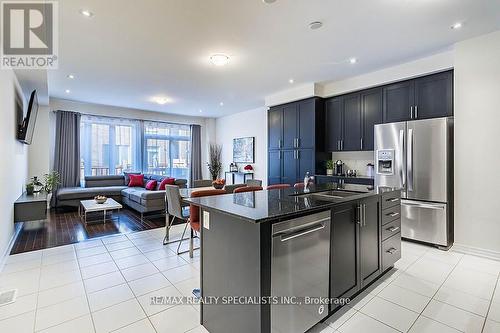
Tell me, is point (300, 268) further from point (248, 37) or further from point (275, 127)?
point (275, 127)

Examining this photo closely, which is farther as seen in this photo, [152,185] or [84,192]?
[152,185]

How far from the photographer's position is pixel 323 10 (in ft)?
8.41

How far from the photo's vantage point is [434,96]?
12.3 ft

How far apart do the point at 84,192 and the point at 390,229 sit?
648 centimetres

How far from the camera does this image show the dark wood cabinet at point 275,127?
593 centimetres

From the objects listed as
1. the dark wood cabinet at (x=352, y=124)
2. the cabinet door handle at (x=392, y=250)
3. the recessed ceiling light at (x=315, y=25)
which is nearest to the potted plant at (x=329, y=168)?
the dark wood cabinet at (x=352, y=124)

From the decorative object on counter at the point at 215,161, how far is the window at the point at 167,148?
2.74 ft

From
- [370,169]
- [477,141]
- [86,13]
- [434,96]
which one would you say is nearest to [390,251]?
[477,141]

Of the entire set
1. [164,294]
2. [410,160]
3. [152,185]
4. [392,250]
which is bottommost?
[164,294]

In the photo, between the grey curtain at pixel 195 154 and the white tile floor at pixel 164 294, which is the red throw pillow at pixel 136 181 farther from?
the white tile floor at pixel 164 294

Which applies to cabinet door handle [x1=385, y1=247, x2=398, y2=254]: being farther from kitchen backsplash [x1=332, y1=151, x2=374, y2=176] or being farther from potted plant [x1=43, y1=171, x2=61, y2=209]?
potted plant [x1=43, y1=171, x2=61, y2=209]

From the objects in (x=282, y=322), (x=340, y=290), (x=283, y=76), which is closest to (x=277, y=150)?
(x=283, y=76)

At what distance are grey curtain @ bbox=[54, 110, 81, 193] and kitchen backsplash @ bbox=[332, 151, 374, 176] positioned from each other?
6.80m

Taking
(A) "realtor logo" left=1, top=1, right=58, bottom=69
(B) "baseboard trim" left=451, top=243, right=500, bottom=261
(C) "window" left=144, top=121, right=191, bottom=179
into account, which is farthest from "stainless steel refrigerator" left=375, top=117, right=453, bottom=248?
(C) "window" left=144, top=121, right=191, bottom=179
